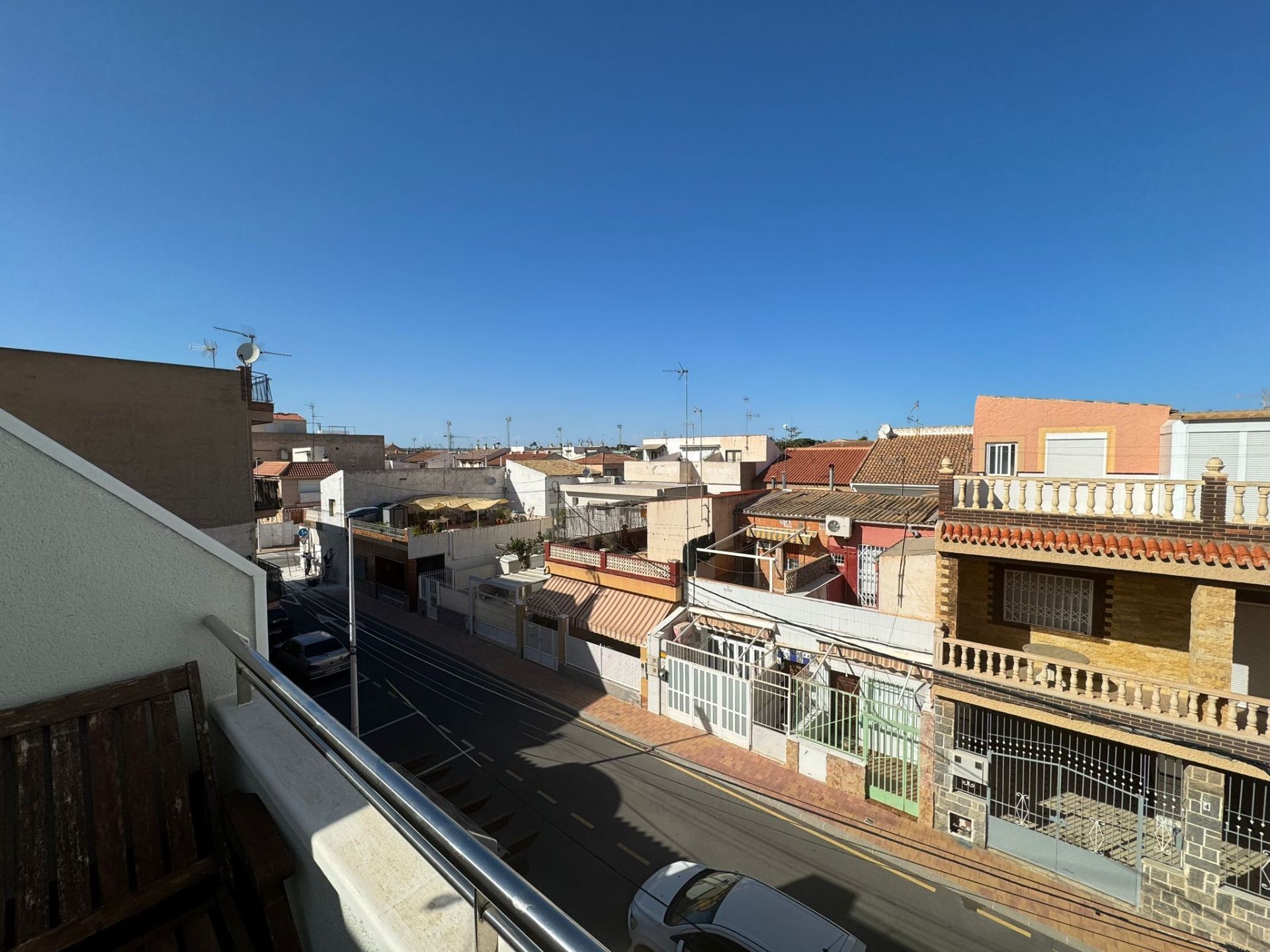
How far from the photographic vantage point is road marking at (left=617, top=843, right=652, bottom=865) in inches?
378

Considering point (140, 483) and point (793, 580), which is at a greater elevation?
point (140, 483)

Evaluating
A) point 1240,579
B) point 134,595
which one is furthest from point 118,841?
point 1240,579

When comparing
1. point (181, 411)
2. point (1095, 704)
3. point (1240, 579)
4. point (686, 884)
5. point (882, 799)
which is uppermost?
point (181, 411)

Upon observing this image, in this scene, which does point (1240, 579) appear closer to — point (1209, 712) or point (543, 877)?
point (1209, 712)

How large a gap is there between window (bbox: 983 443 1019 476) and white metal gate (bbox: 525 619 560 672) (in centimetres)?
1531

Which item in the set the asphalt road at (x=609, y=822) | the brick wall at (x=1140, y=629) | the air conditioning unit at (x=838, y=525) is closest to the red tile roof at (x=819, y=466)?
the air conditioning unit at (x=838, y=525)

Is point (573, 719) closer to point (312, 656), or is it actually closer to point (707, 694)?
point (707, 694)

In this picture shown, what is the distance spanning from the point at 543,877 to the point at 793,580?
9.70 m

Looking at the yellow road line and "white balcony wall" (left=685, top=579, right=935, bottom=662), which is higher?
"white balcony wall" (left=685, top=579, right=935, bottom=662)

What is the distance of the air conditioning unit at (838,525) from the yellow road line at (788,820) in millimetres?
8584

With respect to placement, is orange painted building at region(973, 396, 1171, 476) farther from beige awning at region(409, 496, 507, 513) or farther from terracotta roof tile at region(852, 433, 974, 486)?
beige awning at region(409, 496, 507, 513)

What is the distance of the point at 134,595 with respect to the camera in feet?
10.4

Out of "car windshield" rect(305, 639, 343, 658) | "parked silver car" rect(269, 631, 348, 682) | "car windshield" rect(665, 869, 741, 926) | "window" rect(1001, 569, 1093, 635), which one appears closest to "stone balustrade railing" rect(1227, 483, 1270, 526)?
"window" rect(1001, 569, 1093, 635)

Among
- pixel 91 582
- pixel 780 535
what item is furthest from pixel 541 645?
pixel 91 582
